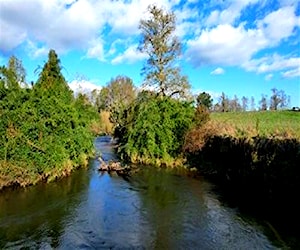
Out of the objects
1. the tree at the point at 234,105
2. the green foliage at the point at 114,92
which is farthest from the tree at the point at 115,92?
the tree at the point at 234,105

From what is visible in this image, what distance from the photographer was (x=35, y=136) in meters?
18.1

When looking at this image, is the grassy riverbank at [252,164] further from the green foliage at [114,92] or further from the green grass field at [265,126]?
the green foliage at [114,92]

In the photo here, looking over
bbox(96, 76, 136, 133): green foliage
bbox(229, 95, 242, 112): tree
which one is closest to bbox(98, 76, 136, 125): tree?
bbox(96, 76, 136, 133): green foliage

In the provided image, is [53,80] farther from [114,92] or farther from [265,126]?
[114,92]

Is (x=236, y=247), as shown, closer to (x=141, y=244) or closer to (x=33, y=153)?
(x=141, y=244)

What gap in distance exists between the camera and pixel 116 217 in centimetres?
1294

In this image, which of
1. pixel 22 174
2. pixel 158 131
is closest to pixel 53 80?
pixel 158 131

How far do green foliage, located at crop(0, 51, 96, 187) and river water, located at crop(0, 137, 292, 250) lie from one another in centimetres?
92

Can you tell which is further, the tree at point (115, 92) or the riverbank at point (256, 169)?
the tree at point (115, 92)

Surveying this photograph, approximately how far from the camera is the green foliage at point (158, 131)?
81.5ft

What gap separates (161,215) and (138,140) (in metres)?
12.7

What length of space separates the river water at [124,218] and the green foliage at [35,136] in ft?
3.01

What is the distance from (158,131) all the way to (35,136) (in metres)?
9.30

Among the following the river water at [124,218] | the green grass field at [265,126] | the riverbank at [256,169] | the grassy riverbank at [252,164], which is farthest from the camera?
the green grass field at [265,126]
